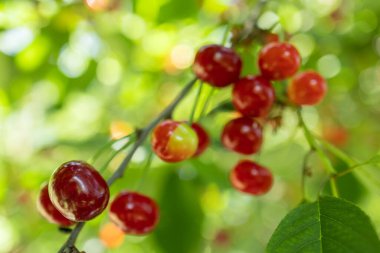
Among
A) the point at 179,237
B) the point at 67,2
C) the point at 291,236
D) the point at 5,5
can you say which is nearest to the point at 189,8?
the point at 67,2

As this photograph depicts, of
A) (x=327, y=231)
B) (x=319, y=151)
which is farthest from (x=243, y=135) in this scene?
(x=327, y=231)

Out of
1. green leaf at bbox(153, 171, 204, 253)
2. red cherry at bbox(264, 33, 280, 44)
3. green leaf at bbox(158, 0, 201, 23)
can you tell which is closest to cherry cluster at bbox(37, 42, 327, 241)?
red cherry at bbox(264, 33, 280, 44)

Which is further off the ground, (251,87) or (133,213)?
(251,87)

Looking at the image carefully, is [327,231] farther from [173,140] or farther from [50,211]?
[50,211]

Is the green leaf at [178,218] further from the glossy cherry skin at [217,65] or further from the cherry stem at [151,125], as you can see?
the glossy cherry skin at [217,65]

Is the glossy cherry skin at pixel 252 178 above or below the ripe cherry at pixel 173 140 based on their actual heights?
below

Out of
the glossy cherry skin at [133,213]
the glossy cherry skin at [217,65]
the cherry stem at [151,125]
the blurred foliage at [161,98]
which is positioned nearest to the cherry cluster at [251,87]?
the glossy cherry skin at [217,65]

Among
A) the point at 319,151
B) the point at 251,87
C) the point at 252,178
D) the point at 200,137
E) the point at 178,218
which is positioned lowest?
the point at 178,218

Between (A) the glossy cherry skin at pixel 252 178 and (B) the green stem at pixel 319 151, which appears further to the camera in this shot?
(A) the glossy cherry skin at pixel 252 178
